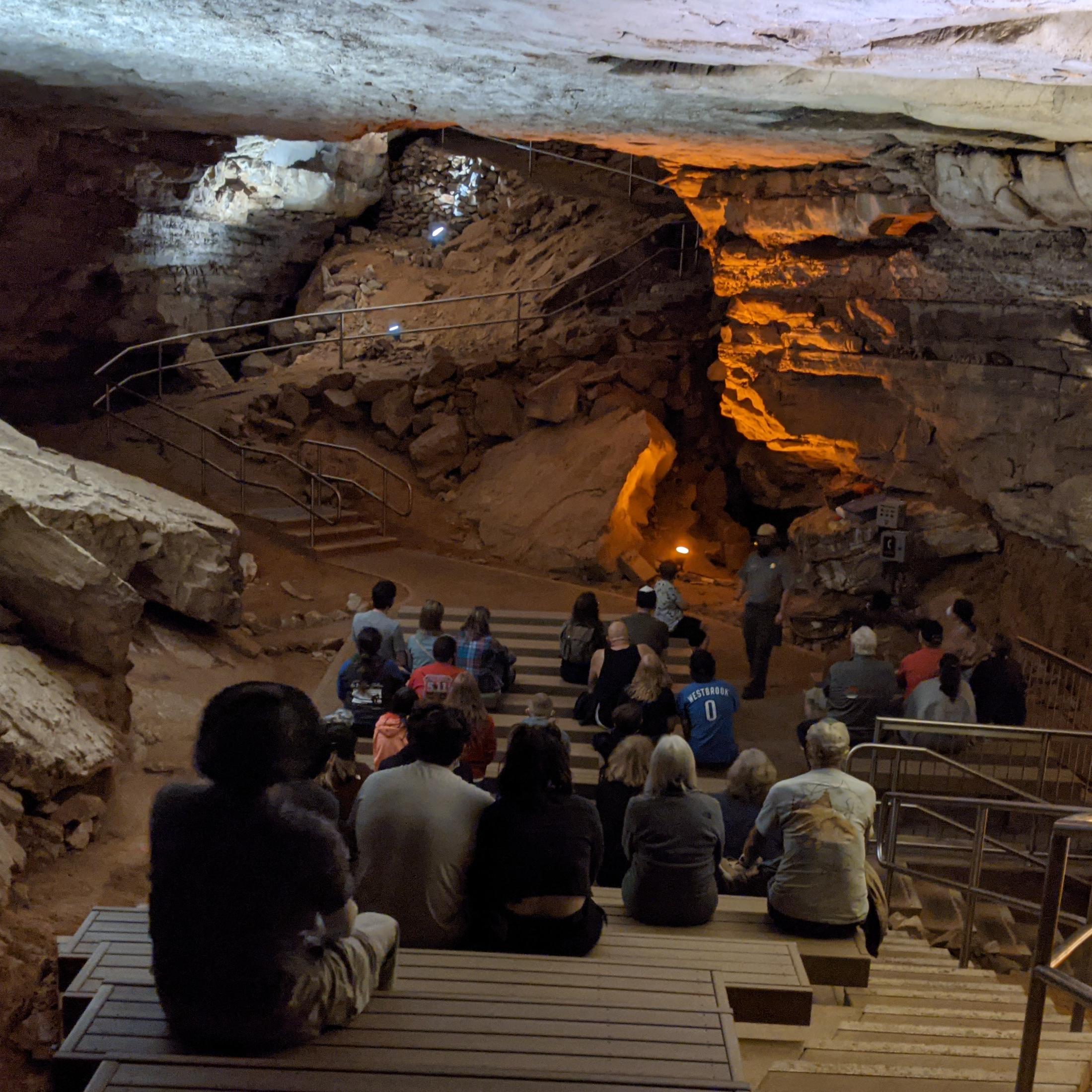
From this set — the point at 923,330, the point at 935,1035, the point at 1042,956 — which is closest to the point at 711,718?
the point at 935,1035

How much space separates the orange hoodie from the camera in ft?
21.4

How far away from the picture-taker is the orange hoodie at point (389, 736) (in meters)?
6.52

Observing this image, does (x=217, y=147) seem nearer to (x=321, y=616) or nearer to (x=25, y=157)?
(x=25, y=157)

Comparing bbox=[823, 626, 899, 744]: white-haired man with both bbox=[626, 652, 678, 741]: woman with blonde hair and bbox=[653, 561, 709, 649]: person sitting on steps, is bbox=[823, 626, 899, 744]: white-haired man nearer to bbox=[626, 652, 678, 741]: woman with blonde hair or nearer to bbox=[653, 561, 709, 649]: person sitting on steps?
bbox=[626, 652, 678, 741]: woman with blonde hair

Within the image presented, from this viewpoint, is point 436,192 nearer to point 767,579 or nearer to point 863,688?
point 767,579

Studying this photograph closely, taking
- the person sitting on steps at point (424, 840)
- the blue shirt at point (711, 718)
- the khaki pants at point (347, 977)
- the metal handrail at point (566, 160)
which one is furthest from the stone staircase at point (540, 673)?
the metal handrail at point (566, 160)

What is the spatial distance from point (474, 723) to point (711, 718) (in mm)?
1815

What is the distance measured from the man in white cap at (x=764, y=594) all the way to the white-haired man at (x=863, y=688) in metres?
1.47

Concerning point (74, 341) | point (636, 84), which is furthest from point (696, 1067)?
point (74, 341)

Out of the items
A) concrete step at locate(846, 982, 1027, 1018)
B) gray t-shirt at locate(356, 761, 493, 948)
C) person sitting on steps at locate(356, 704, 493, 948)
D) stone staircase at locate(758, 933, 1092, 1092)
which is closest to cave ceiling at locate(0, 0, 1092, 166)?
person sitting on steps at locate(356, 704, 493, 948)

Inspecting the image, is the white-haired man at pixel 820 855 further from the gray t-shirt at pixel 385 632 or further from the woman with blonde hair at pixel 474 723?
the gray t-shirt at pixel 385 632

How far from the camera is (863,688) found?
322 inches

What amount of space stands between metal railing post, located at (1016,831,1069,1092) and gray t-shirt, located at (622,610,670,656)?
539 centimetres

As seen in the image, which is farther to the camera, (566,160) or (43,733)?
(566,160)
